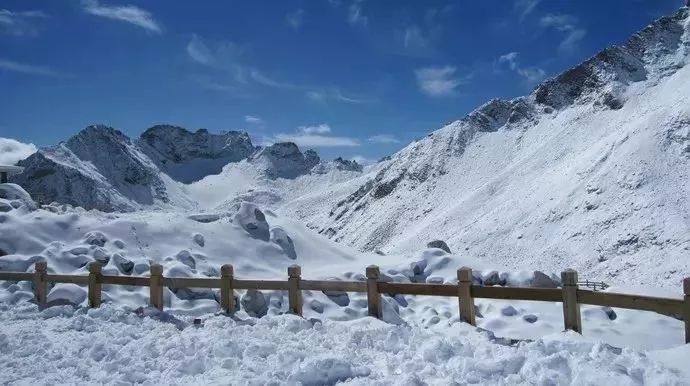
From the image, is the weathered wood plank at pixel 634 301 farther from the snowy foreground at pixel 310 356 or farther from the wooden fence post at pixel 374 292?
the wooden fence post at pixel 374 292

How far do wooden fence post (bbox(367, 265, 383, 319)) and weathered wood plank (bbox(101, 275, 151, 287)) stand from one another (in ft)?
14.5

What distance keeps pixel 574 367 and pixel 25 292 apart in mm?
11511

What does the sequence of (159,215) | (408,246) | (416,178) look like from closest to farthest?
(159,215)
(408,246)
(416,178)

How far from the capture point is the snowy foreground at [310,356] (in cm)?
593

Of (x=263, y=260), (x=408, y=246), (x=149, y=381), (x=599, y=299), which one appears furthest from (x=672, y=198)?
(x=149, y=381)

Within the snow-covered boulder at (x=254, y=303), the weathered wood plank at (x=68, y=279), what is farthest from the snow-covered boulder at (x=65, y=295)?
the snow-covered boulder at (x=254, y=303)

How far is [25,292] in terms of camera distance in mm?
12500

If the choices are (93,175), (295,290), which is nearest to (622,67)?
(295,290)

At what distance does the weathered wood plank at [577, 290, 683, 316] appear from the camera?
20.8 ft

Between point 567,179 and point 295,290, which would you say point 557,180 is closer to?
point 567,179

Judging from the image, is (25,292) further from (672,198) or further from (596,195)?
(596,195)

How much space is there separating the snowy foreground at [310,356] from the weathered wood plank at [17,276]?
120 inches

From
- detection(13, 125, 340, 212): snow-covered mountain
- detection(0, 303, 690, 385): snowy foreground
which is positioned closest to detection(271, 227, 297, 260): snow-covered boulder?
detection(0, 303, 690, 385): snowy foreground

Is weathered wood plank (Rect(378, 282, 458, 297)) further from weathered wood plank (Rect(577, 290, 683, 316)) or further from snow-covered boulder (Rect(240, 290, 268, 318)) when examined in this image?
snow-covered boulder (Rect(240, 290, 268, 318))
